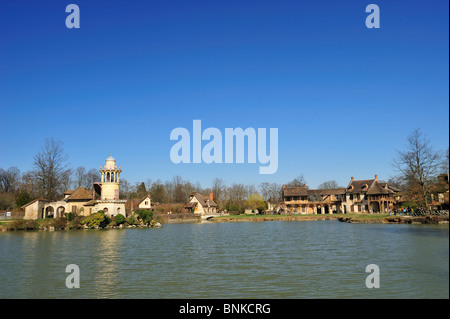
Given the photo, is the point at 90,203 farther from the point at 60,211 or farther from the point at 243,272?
the point at 243,272

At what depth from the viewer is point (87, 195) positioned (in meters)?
58.9

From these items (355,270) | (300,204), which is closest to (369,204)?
(300,204)

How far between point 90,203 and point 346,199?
54637mm

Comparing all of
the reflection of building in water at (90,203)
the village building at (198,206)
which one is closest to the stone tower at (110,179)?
the reflection of building in water at (90,203)

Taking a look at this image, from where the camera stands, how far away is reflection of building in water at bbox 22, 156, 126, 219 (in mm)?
54781

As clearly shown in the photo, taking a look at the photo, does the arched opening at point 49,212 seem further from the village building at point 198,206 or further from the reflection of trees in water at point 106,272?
the reflection of trees in water at point 106,272

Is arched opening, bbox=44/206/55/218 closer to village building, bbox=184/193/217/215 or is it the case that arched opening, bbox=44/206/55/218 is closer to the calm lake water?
village building, bbox=184/193/217/215

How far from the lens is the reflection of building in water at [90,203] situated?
54.8 metres

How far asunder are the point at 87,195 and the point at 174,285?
4975 centimetres

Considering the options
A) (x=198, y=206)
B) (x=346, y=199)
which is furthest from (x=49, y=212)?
(x=346, y=199)

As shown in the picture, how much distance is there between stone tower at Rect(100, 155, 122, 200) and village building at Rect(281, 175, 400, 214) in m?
43.3

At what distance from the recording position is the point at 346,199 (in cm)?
7725
